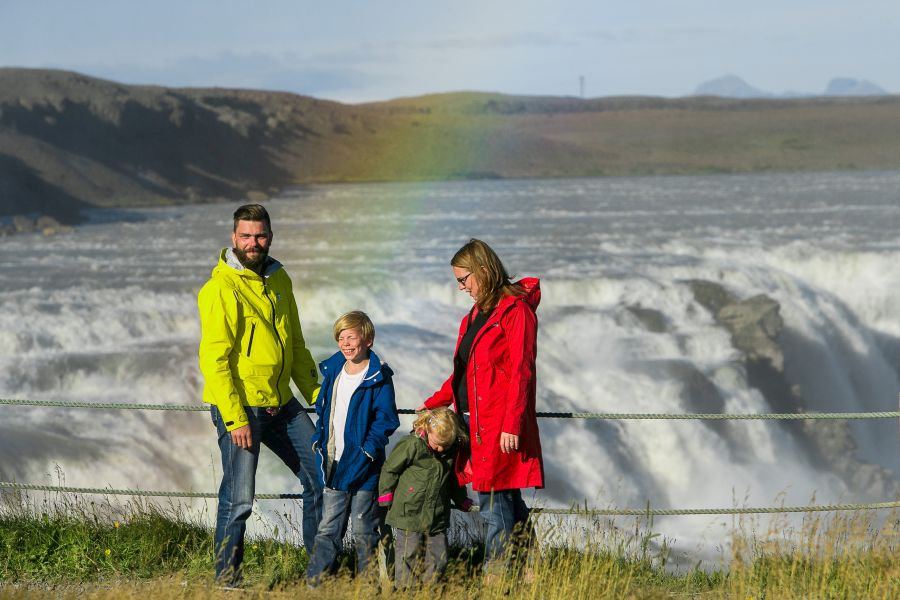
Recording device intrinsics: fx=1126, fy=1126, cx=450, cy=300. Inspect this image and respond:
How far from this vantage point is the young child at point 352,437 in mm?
5078

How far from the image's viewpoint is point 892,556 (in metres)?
5.39

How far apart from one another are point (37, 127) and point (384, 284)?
63580mm

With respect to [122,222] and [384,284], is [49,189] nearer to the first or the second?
[122,222]

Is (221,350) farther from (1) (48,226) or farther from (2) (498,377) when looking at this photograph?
(1) (48,226)

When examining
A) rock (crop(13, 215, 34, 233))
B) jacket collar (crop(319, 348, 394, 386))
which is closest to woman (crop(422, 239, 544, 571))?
jacket collar (crop(319, 348, 394, 386))

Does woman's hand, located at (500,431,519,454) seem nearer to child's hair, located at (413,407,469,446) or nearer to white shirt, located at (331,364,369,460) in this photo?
child's hair, located at (413,407,469,446)

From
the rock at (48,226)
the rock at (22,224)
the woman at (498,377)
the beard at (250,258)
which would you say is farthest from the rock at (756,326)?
the rock at (22,224)

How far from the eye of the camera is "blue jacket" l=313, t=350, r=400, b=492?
507 centimetres

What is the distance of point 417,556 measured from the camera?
5.10 metres

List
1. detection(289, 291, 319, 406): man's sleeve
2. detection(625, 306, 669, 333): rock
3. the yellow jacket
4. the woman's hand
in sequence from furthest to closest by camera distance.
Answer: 1. detection(625, 306, 669, 333): rock
2. detection(289, 291, 319, 406): man's sleeve
3. the yellow jacket
4. the woman's hand

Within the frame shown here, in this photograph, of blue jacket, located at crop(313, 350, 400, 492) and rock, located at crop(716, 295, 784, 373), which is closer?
blue jacket, located at crop(313, 350, 400, 492)

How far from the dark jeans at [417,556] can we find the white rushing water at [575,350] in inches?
162

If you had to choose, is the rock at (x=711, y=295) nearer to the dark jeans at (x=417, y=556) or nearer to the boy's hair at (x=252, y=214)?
the dark jeans at (x=417, y=556)

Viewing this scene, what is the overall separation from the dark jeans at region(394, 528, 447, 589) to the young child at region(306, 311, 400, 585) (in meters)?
0.20
